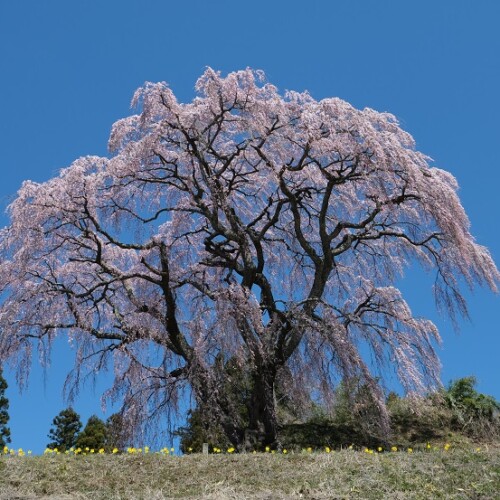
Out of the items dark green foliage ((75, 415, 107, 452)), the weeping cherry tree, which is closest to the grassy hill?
the weeping cherry tree

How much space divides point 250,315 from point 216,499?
592 cm

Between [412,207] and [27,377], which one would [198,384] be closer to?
[27,377]

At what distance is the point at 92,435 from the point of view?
23.7 m

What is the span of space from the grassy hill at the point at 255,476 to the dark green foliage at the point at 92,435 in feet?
47.1

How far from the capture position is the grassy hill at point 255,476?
7441 mm

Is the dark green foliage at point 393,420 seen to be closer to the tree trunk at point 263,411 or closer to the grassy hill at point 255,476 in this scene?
the tree trunk at point 263,411

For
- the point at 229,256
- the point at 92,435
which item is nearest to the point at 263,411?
the point at 229,256

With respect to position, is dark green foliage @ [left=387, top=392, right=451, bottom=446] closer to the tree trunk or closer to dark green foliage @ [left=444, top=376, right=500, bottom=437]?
dark green foliage @ [left=444, top=376, right=500, bottom=437]

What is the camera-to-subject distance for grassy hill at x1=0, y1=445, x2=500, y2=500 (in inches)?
293

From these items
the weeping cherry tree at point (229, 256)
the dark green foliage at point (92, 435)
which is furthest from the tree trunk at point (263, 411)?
the dark green foliage at point (92, 435)

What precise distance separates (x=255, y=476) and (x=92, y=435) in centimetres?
1669

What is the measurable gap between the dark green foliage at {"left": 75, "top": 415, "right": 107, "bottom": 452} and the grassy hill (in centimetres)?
1435

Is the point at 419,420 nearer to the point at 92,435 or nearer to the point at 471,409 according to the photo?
the point at 471,409

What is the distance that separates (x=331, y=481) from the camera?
771 cm
